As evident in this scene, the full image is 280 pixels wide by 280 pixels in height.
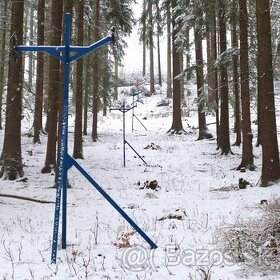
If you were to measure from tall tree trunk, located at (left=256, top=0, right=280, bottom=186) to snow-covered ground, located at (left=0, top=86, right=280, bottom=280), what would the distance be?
563mm

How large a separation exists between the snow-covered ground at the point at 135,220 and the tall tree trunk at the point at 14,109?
703mm

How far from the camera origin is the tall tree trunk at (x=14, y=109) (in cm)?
1058

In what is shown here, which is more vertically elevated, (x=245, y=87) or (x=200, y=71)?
(x=200, y=71)

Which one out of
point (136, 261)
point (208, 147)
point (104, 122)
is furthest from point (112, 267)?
point (104, 122)

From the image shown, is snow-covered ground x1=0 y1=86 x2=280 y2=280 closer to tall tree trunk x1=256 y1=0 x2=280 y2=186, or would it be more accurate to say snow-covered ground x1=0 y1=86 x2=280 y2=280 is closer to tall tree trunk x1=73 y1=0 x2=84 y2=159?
tall tree trunk x1=256 y1=0 x2=280 y2=186

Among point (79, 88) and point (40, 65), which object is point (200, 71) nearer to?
point (79, 88)

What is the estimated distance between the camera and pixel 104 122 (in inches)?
1330

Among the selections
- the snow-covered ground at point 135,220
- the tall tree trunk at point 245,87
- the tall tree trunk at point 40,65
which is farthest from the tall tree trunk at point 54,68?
the tall tree trunk at point 245,87

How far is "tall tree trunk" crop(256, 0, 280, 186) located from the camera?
9227mm

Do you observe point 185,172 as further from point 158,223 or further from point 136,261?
point 136,261

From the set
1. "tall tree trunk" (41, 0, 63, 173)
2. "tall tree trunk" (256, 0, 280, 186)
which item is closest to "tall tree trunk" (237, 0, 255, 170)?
"tall tree trunk" (256, 0, 280, 186)

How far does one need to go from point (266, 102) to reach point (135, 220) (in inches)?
188

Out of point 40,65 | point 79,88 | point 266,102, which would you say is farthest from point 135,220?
point 40,65

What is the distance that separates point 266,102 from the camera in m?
9.30
